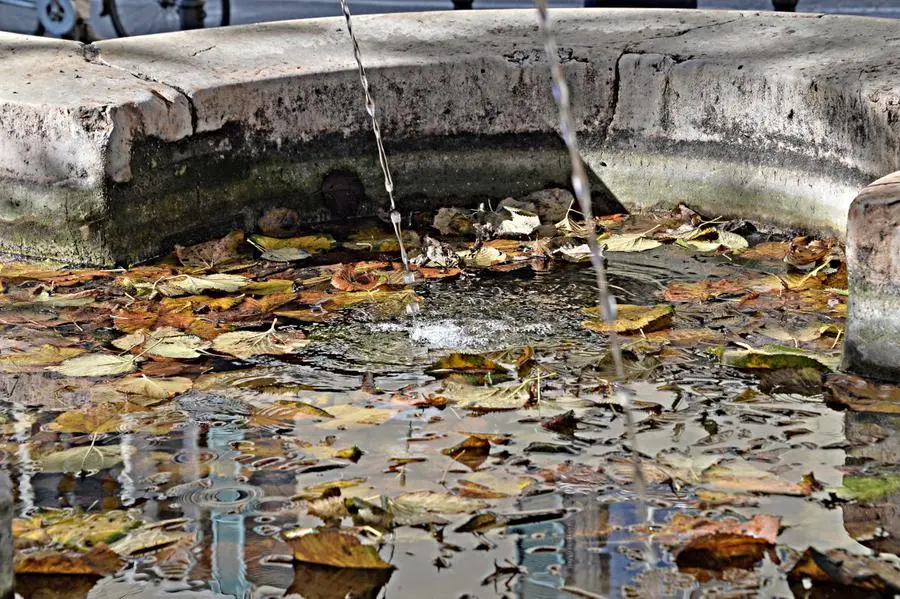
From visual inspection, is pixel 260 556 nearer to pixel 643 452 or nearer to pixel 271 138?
pixel 643 452

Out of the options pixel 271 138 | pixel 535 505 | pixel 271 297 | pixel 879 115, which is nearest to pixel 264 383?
pixel 271 297

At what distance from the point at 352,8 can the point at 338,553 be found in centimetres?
726

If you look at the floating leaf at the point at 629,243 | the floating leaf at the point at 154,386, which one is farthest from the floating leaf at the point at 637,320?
the floating leaf at the point at 154,386

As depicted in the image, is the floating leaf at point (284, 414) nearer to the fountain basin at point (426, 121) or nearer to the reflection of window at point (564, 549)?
the reflection of window at point (564, 549)

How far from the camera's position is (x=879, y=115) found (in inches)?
119

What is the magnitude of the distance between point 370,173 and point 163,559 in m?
2.03

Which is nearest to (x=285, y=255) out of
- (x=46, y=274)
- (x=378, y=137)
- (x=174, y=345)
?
(x=378, y=137)

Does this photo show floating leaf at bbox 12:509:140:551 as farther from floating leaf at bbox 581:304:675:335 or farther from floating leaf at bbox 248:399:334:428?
floating leaf at bbox 581:304:675:335

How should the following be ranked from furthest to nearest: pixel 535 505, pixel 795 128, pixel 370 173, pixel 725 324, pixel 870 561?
pixel 370 173 → pixel 795 128 → pixel 725 324 → pixel 535 505 → pixel 870 561

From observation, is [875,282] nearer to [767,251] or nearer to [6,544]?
[767,251]

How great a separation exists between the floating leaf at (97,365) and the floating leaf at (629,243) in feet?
4.40

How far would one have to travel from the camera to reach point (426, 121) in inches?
145

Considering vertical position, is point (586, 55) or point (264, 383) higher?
point (586, 55)

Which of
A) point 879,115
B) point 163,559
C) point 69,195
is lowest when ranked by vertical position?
point 163,559
